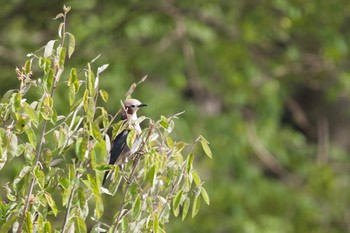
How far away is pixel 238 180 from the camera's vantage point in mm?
15531

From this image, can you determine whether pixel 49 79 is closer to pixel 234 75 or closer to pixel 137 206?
pixel 137 206

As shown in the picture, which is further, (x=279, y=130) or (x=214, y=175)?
(x=279, y=130)

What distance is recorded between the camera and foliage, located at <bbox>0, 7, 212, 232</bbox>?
4648 millimetres

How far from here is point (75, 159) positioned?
482 cm

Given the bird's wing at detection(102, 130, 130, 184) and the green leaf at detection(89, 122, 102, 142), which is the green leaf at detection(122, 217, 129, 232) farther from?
the bird's wing at detection(102, 130, 130, 184)

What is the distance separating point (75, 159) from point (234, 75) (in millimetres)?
10027

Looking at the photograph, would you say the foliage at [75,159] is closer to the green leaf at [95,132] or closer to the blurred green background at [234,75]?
the green leaf at [95,132]

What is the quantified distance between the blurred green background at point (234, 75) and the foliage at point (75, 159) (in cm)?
778

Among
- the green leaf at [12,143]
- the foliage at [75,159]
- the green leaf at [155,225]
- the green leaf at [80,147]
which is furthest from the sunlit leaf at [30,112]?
the green leaf at [155,225]

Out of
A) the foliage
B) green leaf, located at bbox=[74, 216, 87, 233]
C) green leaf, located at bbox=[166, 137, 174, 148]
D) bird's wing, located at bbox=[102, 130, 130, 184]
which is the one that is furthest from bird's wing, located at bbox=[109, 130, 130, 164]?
green leaf, located at bbox=[74, 216, 87, 233]

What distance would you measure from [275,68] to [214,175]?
196cm

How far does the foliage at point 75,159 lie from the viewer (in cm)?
465

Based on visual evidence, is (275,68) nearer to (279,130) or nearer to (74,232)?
(279,130)

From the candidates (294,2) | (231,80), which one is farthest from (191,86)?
(294,2)
